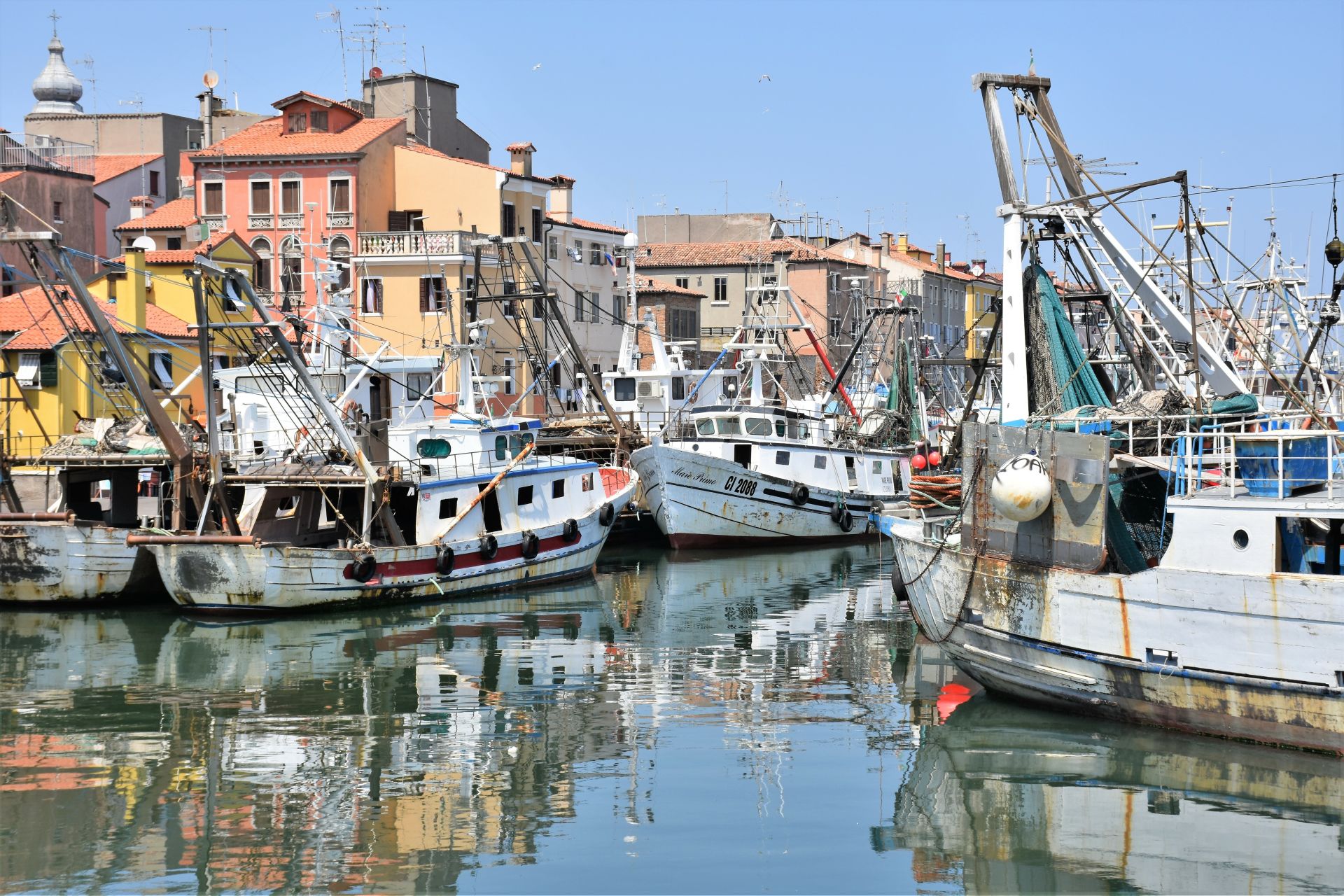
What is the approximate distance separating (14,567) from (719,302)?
42671mm

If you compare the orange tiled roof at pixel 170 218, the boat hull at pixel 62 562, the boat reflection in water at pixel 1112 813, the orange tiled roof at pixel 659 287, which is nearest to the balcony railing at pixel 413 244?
the orange tiled roof at pixel 170 218

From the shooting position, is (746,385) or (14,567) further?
(746,385)

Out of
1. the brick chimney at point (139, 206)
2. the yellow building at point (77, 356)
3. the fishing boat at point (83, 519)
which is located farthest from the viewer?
the brick chimney at point (139, 206)

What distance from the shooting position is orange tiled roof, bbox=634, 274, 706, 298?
60.0 m

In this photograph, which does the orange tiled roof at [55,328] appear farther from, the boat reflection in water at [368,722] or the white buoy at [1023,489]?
the white buoy at [1023,489]

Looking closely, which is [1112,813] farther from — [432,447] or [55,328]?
[55,328]

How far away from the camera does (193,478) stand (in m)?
26.2

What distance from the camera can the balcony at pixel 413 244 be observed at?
4572 centimetres

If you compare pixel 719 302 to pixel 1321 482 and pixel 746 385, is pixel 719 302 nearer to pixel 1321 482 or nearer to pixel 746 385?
pixel 746 385

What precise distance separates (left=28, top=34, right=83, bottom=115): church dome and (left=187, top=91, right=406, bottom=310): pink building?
17.9m

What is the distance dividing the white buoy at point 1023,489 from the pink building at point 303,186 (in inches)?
1282

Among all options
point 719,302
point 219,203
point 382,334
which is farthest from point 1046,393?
point 719,302

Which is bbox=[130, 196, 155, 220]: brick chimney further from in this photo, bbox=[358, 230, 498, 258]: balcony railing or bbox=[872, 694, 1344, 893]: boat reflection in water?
bbox=[872, 694, 1344, 893]: boat reflection in water

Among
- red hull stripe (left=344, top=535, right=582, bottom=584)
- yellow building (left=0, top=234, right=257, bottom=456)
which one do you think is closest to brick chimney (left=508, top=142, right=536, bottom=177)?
yellow building (left=0, top=234, right=257, bottom=456)
